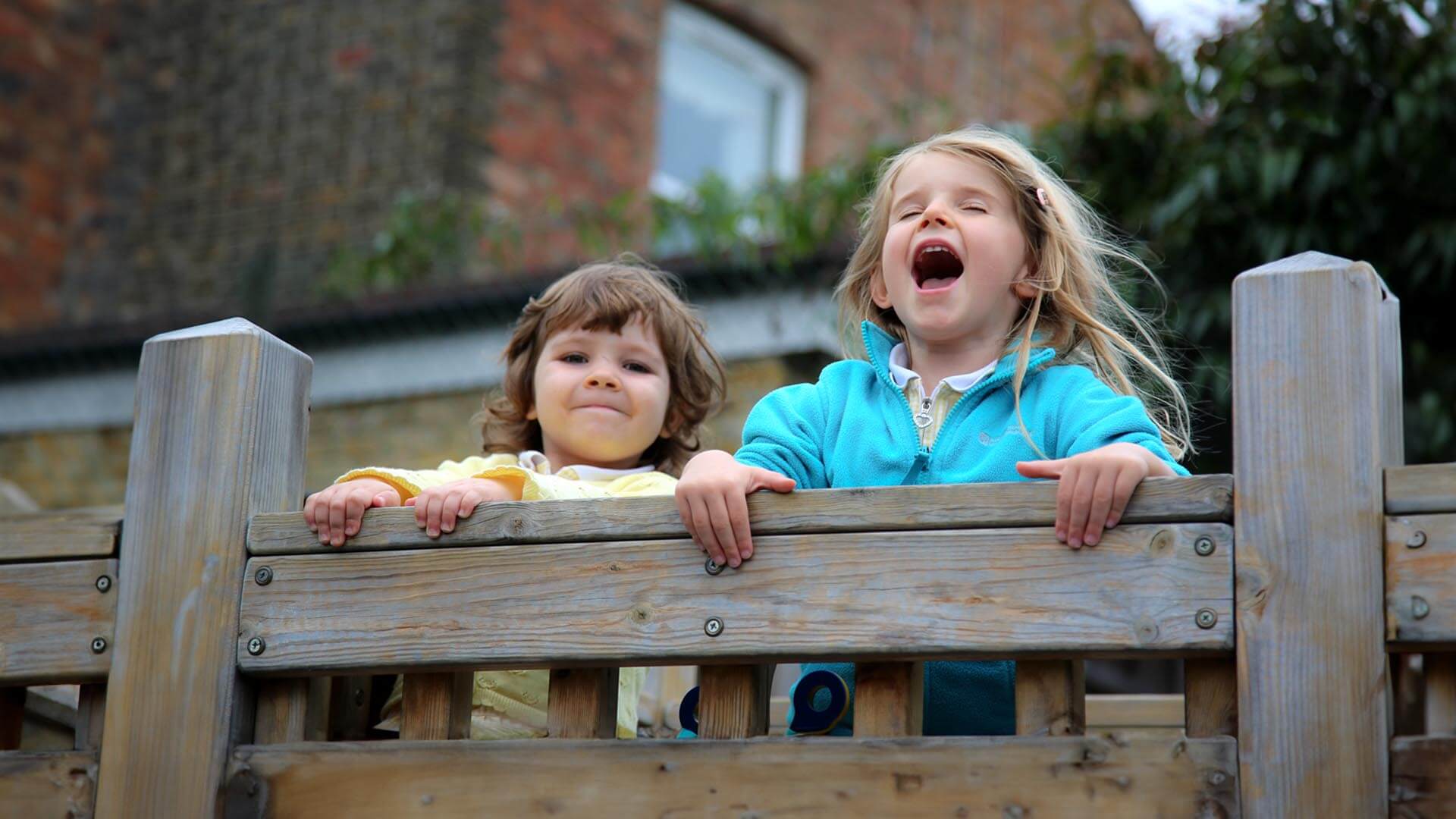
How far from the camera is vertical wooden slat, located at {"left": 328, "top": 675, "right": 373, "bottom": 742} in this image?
8.54ft

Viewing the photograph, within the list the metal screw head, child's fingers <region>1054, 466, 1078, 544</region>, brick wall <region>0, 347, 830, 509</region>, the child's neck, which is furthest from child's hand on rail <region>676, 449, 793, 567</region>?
brick wall <region>0, 347, 830, 509</region>

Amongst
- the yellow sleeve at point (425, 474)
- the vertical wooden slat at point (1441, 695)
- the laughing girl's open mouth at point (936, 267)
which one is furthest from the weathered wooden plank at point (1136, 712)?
the vertical wooden slat at point (1441, 695)

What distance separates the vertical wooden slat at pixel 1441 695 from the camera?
1974mm

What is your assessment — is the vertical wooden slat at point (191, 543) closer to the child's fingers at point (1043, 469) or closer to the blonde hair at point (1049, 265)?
the blonde hair at point (1049, 265)

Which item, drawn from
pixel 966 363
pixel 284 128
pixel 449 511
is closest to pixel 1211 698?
pixel 966 363

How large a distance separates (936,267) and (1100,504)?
0.75m

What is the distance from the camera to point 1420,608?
1.95 metres

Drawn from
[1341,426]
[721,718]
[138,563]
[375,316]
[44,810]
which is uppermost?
[375,316]

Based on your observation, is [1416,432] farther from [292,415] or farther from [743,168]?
[743,168]

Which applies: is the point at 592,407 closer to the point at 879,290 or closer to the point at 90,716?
the point at 879,290

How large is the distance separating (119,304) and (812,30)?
4147 millimetres

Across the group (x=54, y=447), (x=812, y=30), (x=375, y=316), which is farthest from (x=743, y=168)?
(x=54, y=447)

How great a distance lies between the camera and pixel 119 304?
30.2 ft

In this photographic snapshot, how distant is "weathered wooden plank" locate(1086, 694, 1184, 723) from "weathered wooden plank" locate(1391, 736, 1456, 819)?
1.42 m
